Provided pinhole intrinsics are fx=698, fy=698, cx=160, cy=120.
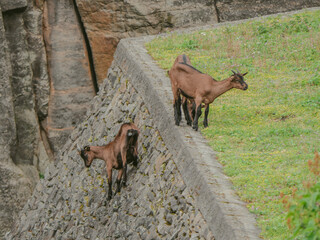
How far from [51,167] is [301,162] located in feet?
32.4

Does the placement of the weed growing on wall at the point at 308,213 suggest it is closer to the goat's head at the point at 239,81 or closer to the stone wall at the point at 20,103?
the goat's head at the point at 239,81

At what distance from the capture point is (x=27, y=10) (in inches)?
926

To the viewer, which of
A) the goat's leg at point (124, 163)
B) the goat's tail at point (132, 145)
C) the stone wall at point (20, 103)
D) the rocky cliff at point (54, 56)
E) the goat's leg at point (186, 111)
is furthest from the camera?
the rocky cliff at point (54, 56)

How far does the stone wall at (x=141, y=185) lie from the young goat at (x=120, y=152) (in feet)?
0.95

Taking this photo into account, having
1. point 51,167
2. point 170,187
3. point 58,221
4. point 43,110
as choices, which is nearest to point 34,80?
point 43,110

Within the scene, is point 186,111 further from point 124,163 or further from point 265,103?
point 265,103

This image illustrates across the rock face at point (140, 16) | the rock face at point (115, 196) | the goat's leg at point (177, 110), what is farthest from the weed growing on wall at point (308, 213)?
the rock face at point (140, 16)

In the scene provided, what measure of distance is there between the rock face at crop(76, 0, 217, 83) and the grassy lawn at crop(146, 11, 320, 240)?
3649 millimetres

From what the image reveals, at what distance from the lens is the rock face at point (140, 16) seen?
23297 millimetres

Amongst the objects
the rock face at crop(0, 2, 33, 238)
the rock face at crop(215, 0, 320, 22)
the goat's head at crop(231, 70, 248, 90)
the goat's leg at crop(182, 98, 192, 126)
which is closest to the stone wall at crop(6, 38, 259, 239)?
the goat's leg at crop(182, 98, 192, 126)

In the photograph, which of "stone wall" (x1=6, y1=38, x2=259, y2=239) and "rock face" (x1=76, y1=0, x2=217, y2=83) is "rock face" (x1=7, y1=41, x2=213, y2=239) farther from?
"rock face" (x1=76, y1=0, x2=217, y2=83)

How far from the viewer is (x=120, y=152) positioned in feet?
37.6

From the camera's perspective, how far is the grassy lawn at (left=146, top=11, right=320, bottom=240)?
359 inches

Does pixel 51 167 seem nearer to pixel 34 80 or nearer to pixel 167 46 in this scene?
pixel 167 46
